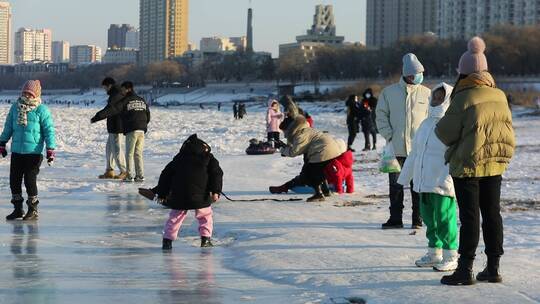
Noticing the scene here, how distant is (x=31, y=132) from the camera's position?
30.2 ft

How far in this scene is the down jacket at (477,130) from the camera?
5.57m

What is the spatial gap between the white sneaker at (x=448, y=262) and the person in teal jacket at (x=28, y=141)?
4.75m

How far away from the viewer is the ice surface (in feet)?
18.2

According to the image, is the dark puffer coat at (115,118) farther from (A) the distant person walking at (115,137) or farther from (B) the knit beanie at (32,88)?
(B) the knit beanie at (32,88)

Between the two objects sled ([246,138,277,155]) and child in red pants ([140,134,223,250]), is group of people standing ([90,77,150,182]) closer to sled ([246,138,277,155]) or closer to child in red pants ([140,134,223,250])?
child in red pants ([140,134,223,250])

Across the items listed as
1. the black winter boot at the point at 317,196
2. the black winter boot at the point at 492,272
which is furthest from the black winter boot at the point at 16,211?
the black winter boot at the point at 492,272

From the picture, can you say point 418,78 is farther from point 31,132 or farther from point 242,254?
point 31,132

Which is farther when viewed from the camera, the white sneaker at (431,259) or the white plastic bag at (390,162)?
the white plastic bag at (390,162)

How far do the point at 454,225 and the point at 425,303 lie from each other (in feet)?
3.97

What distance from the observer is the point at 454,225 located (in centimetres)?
625

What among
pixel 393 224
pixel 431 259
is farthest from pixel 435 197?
pixel 393 224

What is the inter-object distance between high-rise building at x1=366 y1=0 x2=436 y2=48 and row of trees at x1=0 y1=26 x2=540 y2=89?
1028 inches

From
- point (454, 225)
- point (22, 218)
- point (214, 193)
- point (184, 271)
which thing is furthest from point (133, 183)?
Answer: point (454, 225)

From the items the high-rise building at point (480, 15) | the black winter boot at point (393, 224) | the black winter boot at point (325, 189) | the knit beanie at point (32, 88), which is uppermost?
the high-rise building at point (480, 15)
